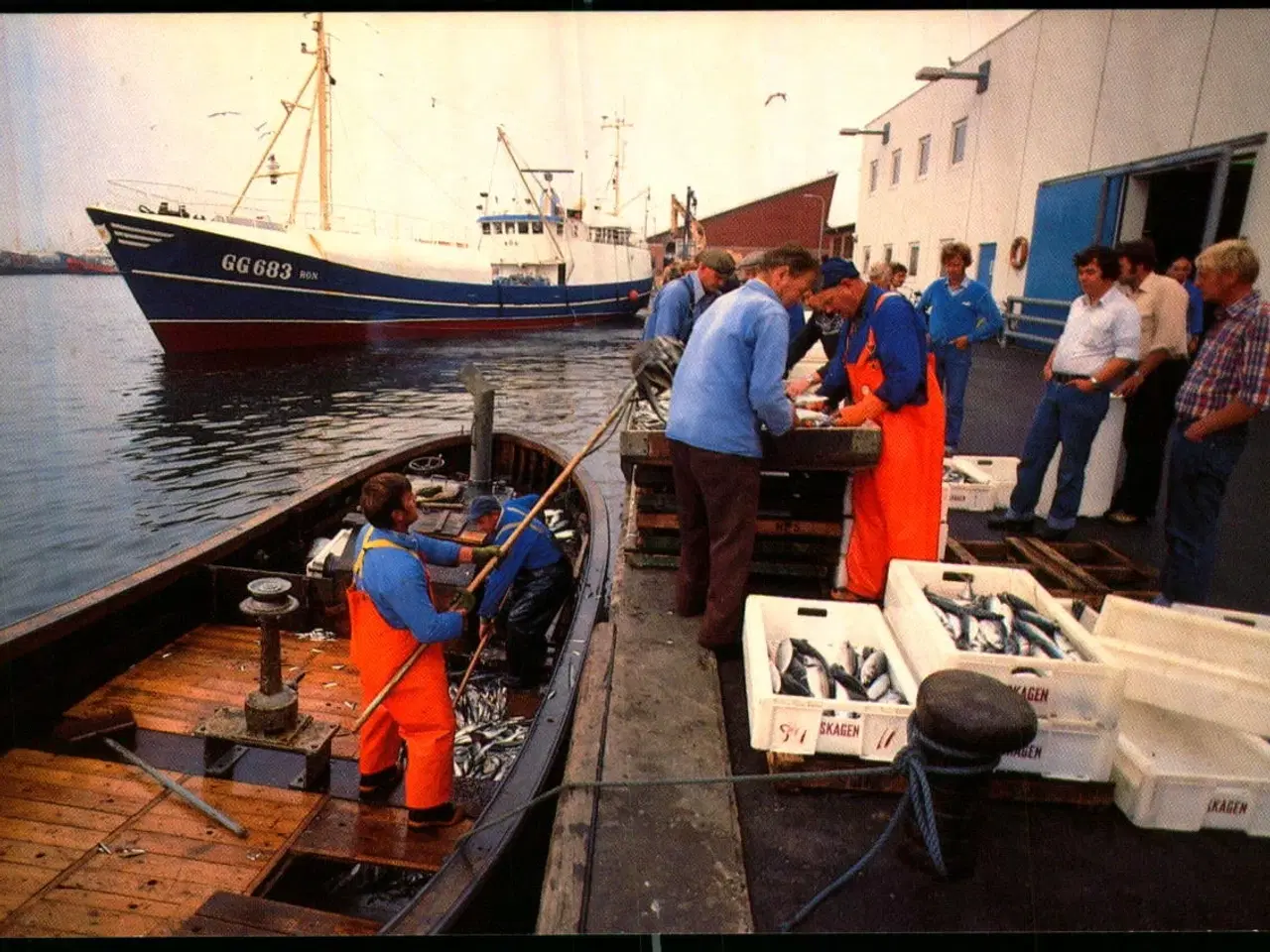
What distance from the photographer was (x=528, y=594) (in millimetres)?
4887

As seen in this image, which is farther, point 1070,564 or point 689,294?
point 689,294

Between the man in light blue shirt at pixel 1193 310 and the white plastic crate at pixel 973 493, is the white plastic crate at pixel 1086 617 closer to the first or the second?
the white plastic crate at pixel 973 493

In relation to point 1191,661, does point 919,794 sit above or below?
below

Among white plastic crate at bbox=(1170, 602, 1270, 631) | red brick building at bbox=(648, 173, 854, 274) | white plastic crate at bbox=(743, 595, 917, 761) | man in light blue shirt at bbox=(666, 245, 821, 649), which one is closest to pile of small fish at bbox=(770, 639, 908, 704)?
white plastic crate at bbox=(743, 595, 917, 761)

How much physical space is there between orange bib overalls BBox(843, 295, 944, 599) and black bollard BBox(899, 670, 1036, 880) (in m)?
1.57

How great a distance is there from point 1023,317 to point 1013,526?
8.42m

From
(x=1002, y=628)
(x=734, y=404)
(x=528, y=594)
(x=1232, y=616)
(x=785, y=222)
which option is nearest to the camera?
(x=1002, y=628)

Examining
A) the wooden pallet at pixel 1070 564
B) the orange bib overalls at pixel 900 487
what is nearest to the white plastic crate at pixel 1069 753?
the orange bib overalls at pixel 900 487

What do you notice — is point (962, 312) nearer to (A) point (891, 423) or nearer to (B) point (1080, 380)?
(B) point (1080, 380)

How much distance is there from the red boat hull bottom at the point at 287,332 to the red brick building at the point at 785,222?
11.7 metres

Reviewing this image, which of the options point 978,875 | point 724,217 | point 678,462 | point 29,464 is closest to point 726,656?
point 678,462

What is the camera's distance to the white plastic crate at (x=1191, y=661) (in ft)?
8.72

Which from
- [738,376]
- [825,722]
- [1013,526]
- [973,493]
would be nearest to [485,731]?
[825,722]

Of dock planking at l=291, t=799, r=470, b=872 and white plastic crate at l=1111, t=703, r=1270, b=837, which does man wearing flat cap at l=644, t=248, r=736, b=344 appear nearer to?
dock planking at l=291, t=799, r=470, b=872
